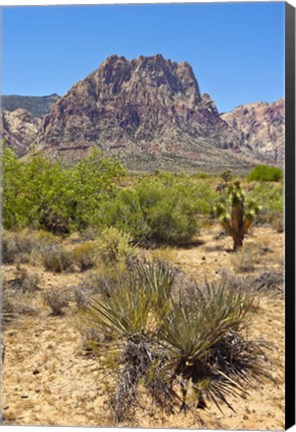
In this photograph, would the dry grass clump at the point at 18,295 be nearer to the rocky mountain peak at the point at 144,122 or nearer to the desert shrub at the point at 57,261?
the desert shrub at the point at 57,261

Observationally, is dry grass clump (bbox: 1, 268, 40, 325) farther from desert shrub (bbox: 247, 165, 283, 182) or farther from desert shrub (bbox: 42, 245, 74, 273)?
desert shrub (bbox: 247, 165, 283, 182)

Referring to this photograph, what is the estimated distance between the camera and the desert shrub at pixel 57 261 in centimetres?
461

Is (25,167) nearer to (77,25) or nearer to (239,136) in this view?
(77,25)

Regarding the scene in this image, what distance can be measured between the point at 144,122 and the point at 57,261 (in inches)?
428

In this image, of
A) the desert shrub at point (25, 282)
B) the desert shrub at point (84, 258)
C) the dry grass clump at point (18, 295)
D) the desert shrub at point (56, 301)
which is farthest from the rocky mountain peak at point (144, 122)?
the desert shrub at point (56, 301)

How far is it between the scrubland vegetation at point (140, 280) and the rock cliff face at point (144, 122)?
3793 millimetres

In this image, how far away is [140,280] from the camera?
2.53 m

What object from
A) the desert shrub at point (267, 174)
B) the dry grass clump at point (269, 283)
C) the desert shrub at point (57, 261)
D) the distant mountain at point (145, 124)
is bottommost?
the dry grass clump at point (269, 283)

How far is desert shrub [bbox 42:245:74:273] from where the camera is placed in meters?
4.61

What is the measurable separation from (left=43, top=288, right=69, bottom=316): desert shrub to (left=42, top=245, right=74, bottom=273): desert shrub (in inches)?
39.4

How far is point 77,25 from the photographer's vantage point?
344 centimetres

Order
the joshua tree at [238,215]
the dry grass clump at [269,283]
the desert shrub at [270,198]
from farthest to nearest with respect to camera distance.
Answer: the desert shrub at [270,198] → the joshua tree at [238,215] → the dry grass clump at [269,283]

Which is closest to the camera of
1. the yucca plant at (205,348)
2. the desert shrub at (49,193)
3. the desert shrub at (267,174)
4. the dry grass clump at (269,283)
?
the yucca plant at (205,348)

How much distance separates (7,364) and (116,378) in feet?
2.27
